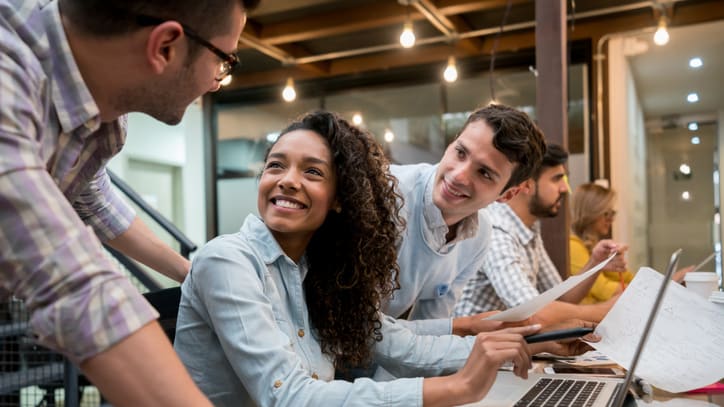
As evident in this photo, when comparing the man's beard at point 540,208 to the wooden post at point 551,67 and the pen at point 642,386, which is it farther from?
the pen at point 642,386

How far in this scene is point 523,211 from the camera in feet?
7.97

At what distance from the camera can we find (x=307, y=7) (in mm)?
5047

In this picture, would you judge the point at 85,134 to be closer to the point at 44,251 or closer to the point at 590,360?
the point at 44,251

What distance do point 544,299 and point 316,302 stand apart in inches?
17.0

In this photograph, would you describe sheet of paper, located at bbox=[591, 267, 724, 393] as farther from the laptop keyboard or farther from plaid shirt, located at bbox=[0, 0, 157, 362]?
plaid shirt, located at bbox=[0, 0, 157, 362]

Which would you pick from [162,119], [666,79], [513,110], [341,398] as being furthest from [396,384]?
[666,79]

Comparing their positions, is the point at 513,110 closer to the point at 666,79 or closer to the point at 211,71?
the point at 211,71

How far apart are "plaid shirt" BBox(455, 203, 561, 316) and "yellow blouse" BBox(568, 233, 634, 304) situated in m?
0.35

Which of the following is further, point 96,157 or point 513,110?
point 513,110

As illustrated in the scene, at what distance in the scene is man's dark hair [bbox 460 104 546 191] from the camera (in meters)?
1.71

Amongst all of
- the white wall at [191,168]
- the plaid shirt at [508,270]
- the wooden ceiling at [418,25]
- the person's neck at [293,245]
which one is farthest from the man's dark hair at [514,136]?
the white wall at [191,168]

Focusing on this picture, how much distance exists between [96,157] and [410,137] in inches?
208

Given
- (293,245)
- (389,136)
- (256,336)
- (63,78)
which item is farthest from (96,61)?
(389,136)

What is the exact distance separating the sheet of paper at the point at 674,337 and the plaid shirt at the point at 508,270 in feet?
2.49
